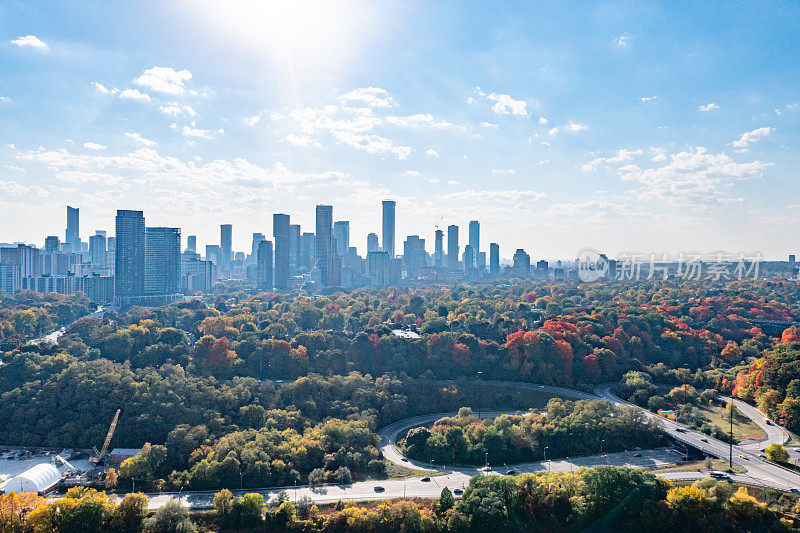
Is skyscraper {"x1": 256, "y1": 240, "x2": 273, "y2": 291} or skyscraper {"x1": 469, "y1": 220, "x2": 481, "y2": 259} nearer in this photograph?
skyscraper {"x1": 256, "y1": 240, "x2": 273, "y2": 291}

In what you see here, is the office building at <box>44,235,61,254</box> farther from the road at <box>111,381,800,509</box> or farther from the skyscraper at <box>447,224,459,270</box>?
the road at <box>111,381,800,509</box>

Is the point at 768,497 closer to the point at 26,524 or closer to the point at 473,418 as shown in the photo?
the point at 473,418

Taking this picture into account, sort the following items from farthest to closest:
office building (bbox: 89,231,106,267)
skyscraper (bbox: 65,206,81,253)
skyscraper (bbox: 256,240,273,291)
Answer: skyscraper (bbox: 65,206,81,253)
office building (bbox: 89,231,106,267)
skyscraper (bbox: 256,240,273,291)

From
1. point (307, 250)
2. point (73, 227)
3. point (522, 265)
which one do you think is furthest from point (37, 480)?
point (73, 227)

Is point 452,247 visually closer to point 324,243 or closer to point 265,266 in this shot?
point 324,243

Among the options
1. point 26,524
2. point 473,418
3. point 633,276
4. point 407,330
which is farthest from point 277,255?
point 26,524

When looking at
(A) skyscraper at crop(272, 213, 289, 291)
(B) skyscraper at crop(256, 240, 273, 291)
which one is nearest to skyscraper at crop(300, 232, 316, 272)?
(B) skyscraper at crop(256, 240, 273, 291)
